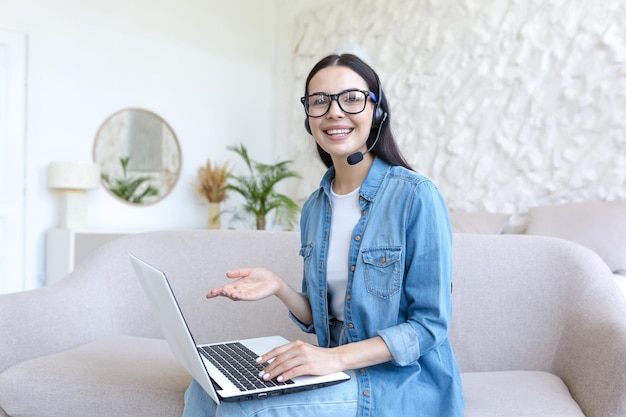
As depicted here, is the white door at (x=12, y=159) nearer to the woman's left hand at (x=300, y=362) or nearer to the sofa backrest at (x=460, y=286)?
the sofa backrest at (x=460, y=286)

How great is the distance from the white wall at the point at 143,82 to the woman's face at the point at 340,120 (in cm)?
387

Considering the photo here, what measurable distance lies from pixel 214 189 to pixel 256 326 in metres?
3.57

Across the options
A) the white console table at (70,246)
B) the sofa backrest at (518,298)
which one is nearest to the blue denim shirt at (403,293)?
the sofa backrest at (518,298)

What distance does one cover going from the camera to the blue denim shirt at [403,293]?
4.20 feet

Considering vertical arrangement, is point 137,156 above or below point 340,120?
below

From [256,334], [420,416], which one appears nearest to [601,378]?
[420,416]

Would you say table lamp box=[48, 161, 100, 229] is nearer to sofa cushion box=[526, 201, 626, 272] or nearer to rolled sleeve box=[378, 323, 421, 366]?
sofa cushion box=[526, 201, 626, 272]

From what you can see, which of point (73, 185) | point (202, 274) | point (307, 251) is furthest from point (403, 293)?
point (73, 185)

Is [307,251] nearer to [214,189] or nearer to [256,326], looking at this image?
[256,326]

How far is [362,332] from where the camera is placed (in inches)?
54.9

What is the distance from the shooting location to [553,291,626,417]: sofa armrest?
Result: 1466mm

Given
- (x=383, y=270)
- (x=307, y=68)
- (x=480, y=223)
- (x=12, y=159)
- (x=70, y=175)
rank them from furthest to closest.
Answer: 1. (x=307, y=68)
2. (x=12, y=159)
3. (x=70, y=175)
4. (x=480, y=223)
5. (x=383, y=270)

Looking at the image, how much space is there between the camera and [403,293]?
136 centimetres

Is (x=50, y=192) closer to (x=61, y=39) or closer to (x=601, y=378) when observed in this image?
(x=61, y=39)
